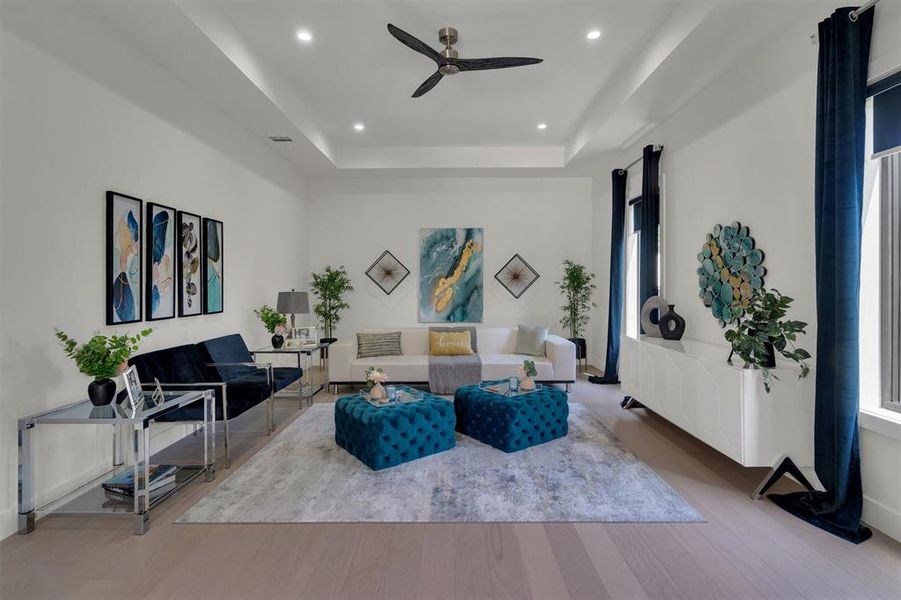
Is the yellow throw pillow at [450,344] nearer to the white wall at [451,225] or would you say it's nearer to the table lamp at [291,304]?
the white wall at [451,225]

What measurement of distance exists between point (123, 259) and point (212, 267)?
50.0 inches

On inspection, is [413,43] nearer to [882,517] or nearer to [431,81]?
[431,81]

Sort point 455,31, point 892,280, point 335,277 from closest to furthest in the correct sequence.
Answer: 1. point 892,280
2. point 455,31
3. point 335,277

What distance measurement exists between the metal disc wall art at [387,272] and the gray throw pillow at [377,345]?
1.52 m

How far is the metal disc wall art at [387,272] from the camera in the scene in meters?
7.68

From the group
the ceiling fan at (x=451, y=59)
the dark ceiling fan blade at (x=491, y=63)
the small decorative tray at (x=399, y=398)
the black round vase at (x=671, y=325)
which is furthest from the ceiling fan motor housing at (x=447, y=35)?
the black round vase at (x=671, y=325)

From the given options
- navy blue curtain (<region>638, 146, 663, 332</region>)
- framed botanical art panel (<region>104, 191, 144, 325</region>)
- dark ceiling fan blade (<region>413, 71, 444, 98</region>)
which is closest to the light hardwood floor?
framed botanical art panel (<region>104, 191, 144, 325</region>)

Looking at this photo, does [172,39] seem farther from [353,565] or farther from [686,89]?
→ [686,89]

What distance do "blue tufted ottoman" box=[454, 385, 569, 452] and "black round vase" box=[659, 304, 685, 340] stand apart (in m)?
1.32

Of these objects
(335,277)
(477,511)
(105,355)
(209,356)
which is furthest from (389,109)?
(477,511)

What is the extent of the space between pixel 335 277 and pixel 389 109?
3001 mm

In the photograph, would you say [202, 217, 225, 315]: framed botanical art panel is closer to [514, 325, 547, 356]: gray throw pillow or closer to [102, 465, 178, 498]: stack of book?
[102, 465, 178, 498]: stack of book

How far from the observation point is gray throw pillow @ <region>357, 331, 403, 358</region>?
6.18 metres

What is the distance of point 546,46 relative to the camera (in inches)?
160
